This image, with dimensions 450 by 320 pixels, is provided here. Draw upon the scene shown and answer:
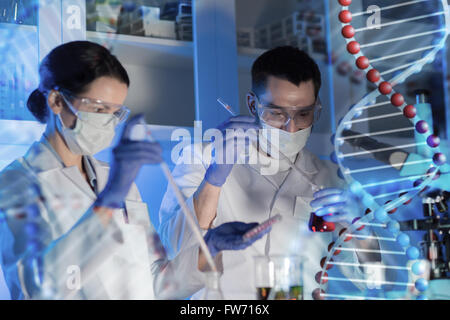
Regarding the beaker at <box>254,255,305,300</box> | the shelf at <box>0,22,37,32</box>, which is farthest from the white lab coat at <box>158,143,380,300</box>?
the shelf at <box>0,22,37,32</box>

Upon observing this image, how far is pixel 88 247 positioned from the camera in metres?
1.39

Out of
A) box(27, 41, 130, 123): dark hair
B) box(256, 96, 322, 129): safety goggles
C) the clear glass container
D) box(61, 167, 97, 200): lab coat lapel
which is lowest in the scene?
the clear glass container

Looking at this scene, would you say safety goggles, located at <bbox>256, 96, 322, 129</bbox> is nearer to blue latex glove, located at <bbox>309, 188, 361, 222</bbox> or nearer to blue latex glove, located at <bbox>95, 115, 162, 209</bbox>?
blue latex glove, located at <bbox>309, 188, 361, 222</bbox>

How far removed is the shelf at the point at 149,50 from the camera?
2154mm

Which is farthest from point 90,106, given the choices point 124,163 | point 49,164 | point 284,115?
point 284,115

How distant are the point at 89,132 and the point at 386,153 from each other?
1076mm

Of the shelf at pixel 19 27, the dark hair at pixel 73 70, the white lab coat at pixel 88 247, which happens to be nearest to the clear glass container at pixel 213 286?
the white lab coat at pixel 88 247

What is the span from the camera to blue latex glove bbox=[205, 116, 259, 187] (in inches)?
67.5

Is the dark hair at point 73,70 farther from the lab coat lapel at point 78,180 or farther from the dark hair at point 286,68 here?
the dark hair at point 286,68

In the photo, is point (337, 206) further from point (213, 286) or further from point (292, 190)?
point (213, 286)

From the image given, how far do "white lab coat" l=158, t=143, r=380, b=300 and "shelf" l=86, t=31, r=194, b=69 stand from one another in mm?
416

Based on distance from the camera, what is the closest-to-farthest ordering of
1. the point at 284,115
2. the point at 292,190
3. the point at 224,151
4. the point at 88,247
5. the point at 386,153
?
the point at 88,247
the point at 224,151
the point at 284,115
the point at 292,190
the point at 386,153
